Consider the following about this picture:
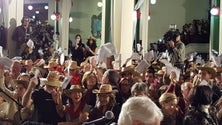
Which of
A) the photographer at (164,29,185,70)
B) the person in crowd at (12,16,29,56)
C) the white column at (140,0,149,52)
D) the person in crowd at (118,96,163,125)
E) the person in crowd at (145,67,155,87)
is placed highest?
the white column at (140,0,149,52)

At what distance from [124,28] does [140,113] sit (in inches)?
462

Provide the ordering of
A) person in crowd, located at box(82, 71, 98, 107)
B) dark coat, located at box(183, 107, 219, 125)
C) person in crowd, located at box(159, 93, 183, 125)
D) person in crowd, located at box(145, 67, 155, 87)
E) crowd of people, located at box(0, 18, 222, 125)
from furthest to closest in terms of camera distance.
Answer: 1. person in crowd, located at box(145, 67, 155, 87)
2. person in crowd, located at box(82, 71, 98, 107)
3. person in crowd, located at box(159, 93, 183, 125)
4. crowd of people, located at box(0, 18, 222, 125)
5. dark coat, located at box(183, 107, 219, 125)

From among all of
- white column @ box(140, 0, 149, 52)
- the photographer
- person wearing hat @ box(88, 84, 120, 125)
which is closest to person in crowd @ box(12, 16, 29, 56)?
the photographer

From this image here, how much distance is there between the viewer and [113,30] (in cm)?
1572

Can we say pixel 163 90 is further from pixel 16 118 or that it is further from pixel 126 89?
pixel 16 118

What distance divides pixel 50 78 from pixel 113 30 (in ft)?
28.0

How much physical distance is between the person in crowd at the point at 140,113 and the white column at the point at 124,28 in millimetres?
11360

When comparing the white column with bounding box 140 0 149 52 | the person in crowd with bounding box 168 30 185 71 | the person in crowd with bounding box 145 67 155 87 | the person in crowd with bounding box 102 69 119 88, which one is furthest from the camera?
the white column with bounding box 140 0 149 52

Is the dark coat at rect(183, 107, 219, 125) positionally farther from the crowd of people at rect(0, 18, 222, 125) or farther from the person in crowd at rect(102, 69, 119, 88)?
the person in crowd at rect(102, 69, 119, 88)

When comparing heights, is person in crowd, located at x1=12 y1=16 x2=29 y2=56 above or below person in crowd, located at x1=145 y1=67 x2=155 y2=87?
above

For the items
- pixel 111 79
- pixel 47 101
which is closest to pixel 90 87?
pixel 111 79

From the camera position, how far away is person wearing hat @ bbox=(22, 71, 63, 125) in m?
6.78

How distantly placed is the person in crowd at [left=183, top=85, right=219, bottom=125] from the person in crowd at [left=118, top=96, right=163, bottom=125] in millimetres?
2159

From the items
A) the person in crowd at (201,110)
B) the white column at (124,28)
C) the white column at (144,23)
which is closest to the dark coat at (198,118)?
the person in crowd at (201,110)
